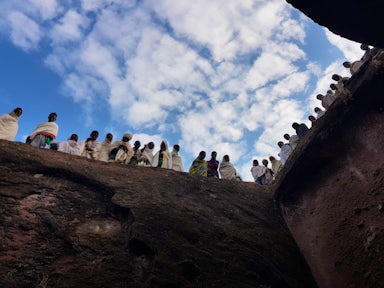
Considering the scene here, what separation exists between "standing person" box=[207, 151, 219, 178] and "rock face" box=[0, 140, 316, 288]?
4.53 metres

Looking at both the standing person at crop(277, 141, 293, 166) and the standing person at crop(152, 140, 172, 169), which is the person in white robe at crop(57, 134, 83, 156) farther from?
the standing person at crop(277, 141, 293, 166)

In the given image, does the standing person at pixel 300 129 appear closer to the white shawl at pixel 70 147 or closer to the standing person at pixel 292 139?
the standing person at pixel 292 139

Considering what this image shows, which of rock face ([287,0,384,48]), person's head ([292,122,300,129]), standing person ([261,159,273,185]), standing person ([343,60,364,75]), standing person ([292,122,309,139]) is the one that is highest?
standing person ([343,60,364,75])

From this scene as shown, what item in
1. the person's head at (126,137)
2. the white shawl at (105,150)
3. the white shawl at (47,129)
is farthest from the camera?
the person's head at (126,137)

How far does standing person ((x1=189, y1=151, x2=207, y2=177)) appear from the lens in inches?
490

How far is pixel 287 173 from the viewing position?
7.85 meters

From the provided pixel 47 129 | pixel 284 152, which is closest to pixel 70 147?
pixel 47 129

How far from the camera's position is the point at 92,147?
11.9m

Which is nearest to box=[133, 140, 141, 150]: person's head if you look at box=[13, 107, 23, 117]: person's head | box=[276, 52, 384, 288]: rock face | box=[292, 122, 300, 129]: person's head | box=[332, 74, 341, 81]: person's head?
box=[13, 107, 23, 117]: person's head

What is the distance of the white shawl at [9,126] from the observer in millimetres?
10365

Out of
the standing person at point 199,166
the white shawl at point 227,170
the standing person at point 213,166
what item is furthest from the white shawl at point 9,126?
the white shawl at point 227,170

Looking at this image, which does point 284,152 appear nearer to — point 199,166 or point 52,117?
point 199,166

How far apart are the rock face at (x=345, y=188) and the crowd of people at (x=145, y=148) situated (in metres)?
2.49

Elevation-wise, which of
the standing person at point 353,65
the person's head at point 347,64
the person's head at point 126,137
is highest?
the person's head at point 347,64
